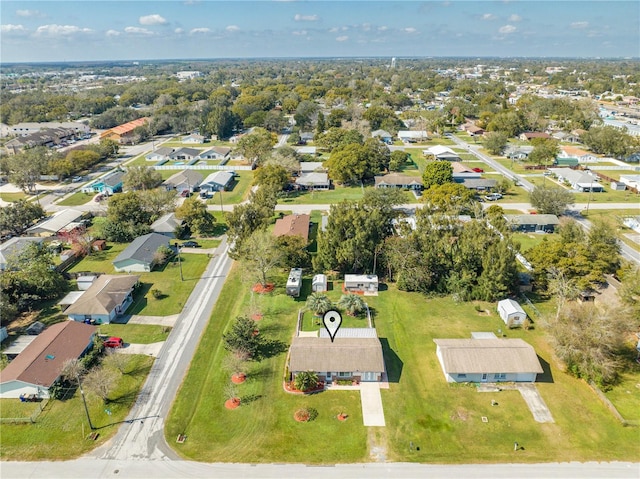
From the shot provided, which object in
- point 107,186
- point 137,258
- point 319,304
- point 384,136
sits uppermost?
point 384,136

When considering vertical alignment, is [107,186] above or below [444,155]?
below

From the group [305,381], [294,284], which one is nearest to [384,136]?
[294,284]

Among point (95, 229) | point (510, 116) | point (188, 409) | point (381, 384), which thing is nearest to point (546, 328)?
point (381, 384)

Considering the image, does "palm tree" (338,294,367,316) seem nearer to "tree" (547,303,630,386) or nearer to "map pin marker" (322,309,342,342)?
"map pin marker" (322,309,342,342)

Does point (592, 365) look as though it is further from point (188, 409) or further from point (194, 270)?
point (194, 270)

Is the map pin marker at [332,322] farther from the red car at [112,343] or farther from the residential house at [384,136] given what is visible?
the residential house at [384,136]

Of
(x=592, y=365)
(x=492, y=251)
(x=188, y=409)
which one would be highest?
(x=492, y=251)

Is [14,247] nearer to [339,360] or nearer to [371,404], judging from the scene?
[339,360]

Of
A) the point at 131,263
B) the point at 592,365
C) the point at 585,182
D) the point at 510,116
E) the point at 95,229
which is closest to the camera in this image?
the point at 592,365
